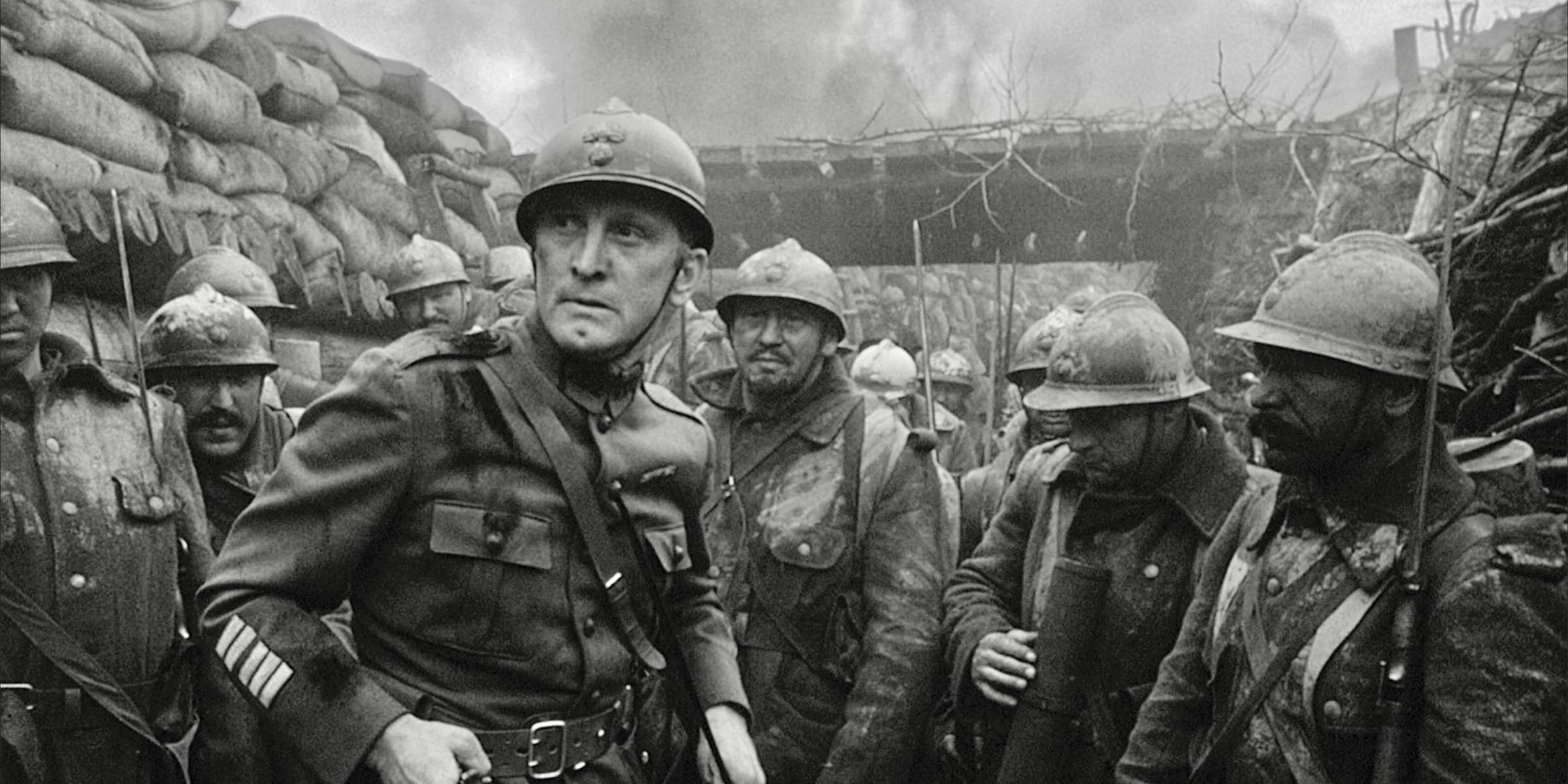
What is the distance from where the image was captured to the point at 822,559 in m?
3.81

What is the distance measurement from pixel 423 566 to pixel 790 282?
2.22 metres

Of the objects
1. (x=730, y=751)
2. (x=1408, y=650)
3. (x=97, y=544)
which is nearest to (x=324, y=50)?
(x=97, y=544)

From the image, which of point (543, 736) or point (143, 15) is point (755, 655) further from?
point (143, 15)

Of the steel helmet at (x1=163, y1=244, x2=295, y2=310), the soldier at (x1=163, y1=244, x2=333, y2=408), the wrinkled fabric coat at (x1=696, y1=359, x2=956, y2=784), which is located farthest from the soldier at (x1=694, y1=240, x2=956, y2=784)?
the steel helmet at (x1=163, y1=244, x2=295, y2=310)

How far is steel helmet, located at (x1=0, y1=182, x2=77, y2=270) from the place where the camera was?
3.15m

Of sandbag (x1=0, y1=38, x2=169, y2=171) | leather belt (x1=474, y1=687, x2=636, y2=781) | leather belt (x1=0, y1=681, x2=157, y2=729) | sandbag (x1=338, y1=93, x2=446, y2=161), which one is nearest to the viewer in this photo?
leather belt (x1=474, y1=687, x2=636, y2=781)

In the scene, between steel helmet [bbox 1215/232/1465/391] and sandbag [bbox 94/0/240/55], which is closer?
steel helmet [bbox 1215/232/1465/391]

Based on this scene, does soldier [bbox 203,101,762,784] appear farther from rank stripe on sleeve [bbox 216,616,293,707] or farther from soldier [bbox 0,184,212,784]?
soldier [bbox 0,184,212,784]

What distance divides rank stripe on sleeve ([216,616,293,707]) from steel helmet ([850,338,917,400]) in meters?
6.59

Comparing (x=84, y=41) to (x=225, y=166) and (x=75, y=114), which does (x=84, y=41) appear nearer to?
(x=75, y=114)

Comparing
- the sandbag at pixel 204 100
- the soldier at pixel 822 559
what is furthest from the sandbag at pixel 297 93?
the soldier at pixel 822 559

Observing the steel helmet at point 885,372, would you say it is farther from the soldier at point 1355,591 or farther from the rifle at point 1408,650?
the rifle at point 1408,650

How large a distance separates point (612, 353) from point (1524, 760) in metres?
1.78

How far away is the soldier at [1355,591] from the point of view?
85.4 inches
